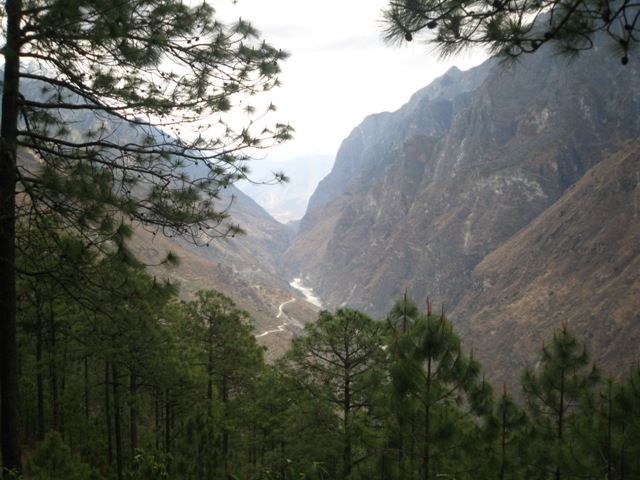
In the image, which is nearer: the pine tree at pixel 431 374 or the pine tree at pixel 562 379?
the pine tree at pixel 431 374

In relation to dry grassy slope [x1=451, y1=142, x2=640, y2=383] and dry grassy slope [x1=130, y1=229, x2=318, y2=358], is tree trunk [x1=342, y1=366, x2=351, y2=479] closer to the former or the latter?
dry grassy slope [x1=451, y1=142, x2=640, y2=383]

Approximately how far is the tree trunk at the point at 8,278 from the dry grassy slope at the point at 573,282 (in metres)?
79.3

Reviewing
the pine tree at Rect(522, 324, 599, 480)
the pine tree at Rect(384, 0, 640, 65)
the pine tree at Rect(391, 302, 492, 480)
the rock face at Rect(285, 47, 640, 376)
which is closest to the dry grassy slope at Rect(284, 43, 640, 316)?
the rock face at Rect(285, 47, 640, 376)

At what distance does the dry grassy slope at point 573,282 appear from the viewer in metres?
79.7

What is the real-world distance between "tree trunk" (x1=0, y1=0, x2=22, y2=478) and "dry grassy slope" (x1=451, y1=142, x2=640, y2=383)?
7931 cm

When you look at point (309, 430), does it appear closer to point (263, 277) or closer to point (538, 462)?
point (538, 462)

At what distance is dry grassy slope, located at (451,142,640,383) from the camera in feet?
261

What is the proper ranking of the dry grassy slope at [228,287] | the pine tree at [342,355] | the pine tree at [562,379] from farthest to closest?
the dry grassy slope at [228,287] → the pine tree at [342,355] → the pine tree at [562,379]

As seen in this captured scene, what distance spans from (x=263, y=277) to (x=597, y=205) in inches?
4717

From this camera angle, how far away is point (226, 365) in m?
18.7

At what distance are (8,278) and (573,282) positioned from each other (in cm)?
10817

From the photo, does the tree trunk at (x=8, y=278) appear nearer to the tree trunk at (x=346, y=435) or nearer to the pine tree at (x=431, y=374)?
the pine tree at (x=431, y=374)

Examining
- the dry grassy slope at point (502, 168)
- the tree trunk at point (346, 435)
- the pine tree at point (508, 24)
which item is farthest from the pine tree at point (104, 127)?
the dry grassy slope at point (502, 168)

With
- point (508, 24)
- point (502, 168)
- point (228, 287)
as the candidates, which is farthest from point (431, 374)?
point (502, 168)
